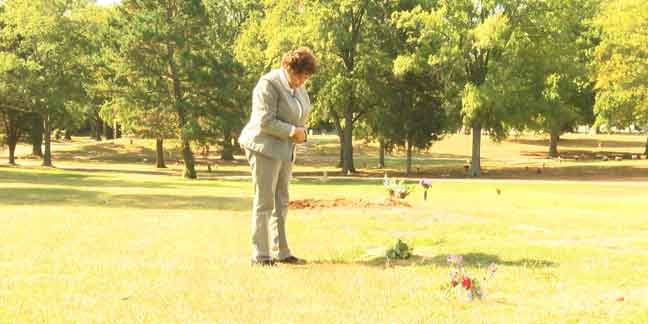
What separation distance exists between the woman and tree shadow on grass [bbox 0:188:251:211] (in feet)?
27.6

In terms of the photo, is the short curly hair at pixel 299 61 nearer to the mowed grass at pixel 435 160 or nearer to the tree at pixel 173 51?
the tree at pixel 173 51

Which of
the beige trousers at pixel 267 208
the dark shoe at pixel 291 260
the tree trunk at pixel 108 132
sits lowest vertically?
the dark shoe at pixel 291 260

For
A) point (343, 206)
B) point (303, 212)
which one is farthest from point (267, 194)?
point (343, 206)

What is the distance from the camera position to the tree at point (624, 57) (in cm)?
3703

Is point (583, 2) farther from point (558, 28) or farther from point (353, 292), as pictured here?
point (353, 292)

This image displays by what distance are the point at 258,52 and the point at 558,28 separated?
69.2ft

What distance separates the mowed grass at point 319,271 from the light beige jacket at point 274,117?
54.1 inches

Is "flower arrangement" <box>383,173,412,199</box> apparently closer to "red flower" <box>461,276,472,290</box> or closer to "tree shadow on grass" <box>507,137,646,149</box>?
"red flower" <box>461,276,472,290</box>

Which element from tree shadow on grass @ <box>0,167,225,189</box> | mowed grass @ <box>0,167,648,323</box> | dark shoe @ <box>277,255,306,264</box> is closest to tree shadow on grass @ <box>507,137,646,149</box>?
tree shadow on grass @ <box>0,167,225,189</box>

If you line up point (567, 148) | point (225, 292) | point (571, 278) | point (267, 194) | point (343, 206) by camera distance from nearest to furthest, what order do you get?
point (225, 292), point (571, 278), point (267, 194), point (343, 206), point (567, 148)

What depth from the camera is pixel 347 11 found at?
136 feet

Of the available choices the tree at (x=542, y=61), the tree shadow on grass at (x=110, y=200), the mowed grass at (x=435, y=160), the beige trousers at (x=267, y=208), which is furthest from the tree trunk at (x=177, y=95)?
the beige trousers at (x=267, y=208)

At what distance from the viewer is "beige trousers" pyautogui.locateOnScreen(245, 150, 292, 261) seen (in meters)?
7.03

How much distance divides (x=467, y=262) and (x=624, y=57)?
36.2 metres
